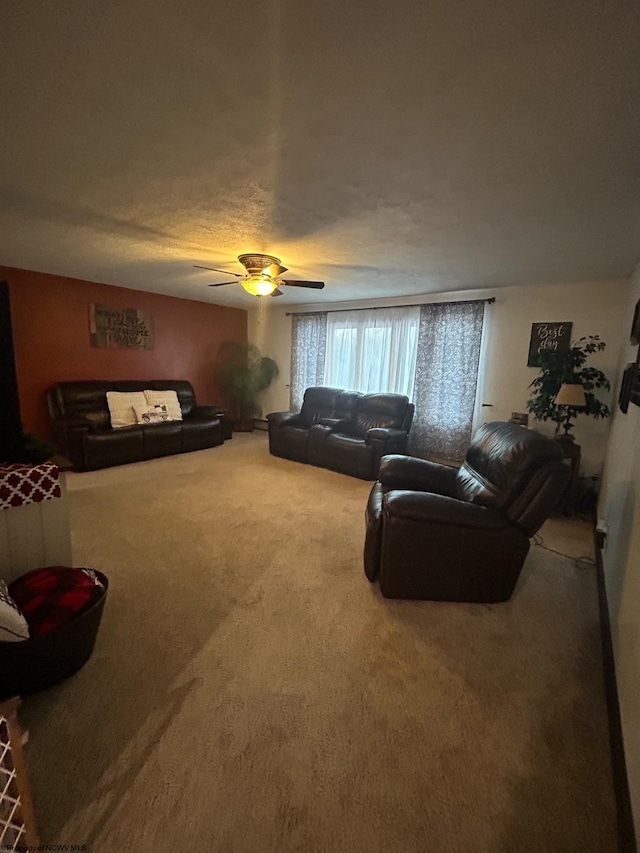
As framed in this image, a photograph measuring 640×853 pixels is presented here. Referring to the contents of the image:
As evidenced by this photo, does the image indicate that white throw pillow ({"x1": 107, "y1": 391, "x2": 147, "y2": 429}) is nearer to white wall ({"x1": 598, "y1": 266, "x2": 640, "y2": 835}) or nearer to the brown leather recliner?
the brown leather recliner

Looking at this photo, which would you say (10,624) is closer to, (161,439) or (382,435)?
(382,435)

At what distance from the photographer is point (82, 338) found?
466 cm

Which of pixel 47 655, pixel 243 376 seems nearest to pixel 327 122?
pixel 47 655

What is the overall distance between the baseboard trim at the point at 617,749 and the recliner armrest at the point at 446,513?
0.70 meters

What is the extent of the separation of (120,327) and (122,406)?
1.18 m

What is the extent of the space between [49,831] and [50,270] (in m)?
4.88

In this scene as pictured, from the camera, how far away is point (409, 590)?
205cm

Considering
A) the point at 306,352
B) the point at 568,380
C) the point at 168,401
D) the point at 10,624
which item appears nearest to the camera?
the point at 10,624

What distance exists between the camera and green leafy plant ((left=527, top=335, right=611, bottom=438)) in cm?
330

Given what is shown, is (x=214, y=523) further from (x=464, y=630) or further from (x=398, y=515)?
(x=464, y=630)

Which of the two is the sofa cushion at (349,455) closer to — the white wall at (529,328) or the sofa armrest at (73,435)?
the white wall at (529,328)

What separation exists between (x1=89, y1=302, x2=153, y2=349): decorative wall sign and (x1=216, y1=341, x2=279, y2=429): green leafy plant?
129 cm

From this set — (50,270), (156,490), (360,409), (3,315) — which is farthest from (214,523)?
(50,270)

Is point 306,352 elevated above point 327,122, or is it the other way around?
point 327,122
